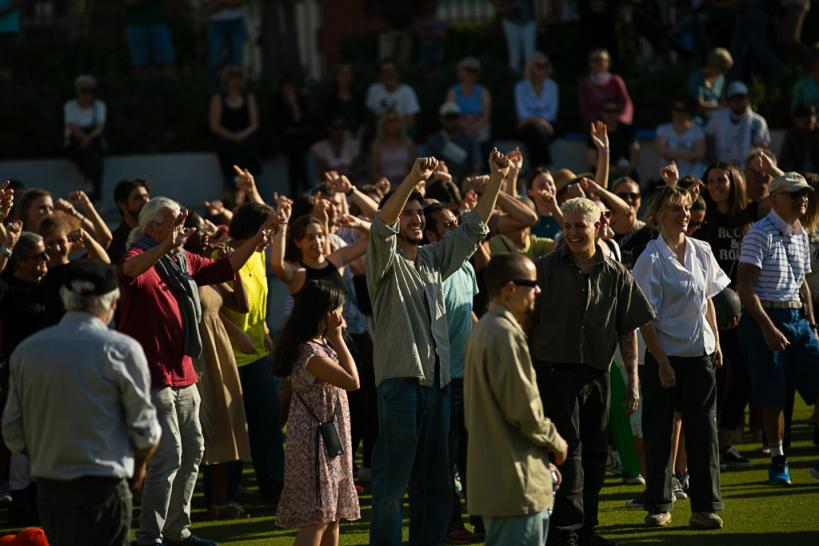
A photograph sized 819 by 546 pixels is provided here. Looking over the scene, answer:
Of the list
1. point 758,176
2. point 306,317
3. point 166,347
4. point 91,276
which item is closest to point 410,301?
point 306,317

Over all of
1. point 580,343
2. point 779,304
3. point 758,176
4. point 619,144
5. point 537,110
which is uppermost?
point 537,110

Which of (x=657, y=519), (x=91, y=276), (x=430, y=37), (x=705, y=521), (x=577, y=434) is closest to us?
(x=91, y=276)

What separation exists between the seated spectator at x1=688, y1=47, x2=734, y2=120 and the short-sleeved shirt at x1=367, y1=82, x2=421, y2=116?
3.47 m

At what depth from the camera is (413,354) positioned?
26.9ft

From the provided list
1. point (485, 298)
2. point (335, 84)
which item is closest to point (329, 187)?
point (485, 298)

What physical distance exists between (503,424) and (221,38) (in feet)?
48.5

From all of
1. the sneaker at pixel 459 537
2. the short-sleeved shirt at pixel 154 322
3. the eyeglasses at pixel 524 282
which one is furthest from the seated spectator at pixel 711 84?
the eyeglasses at pixel 524 282

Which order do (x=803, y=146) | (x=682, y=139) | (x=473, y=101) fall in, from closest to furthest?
(x=803, y=146)
(x=682, y=139)
(x=473, y=101)

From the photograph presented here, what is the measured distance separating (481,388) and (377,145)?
1077 cm

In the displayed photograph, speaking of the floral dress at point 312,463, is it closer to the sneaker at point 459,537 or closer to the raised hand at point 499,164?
the sneaker at point 459,537

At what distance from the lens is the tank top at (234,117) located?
18.3 m

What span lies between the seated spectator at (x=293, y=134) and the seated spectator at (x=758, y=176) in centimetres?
757

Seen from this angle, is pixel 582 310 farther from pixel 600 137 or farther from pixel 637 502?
pixel 600 137

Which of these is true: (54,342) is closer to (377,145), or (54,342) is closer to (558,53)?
(377,145)
